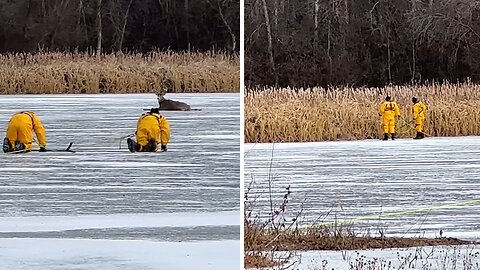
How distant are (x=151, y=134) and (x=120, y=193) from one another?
8.90 ft

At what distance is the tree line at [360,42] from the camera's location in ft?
32.0

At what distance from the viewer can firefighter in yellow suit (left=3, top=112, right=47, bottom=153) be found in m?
10.7

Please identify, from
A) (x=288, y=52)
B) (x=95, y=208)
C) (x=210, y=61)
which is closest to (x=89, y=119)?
(x=210, y=61)

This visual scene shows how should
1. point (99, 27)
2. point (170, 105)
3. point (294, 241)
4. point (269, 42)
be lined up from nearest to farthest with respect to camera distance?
point (294, 241) < point (269, 42) < point (170, 105) < point (99, 27)

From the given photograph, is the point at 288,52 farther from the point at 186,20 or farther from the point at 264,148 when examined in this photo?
the point at 186,20

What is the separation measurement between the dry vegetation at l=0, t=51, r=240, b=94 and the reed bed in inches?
131

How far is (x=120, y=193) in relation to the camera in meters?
8.28

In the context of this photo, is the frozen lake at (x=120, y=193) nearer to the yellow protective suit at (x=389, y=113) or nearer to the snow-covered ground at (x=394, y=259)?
the snow-covered ground at (x=394, y=259)

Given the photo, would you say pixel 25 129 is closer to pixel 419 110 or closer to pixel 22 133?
pixel 22 133

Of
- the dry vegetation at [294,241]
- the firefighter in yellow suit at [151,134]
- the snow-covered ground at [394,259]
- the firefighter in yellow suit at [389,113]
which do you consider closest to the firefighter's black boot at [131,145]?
the firefighter in yellow suit at [151,134]

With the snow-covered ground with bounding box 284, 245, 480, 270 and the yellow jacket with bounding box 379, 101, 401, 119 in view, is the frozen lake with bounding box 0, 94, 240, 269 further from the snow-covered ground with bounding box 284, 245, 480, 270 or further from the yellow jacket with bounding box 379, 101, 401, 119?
the yellow jacket with bounding box 379, 101, 401, 119

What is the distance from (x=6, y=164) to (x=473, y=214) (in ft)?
16.6

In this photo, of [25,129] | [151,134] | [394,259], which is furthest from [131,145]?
[394,259]

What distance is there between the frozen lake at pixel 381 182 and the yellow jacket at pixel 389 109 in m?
0.51
